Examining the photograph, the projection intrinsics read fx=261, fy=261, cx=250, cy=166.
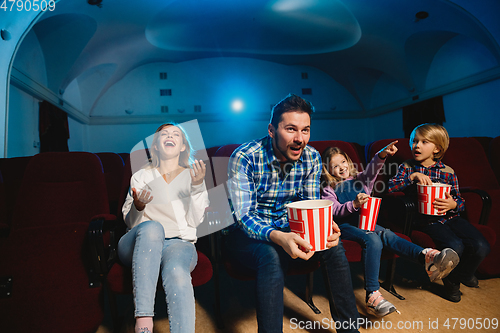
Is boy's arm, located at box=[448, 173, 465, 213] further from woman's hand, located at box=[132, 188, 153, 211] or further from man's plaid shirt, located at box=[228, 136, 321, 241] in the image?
woman's hand, located at box=[132, 188, 153, 211]

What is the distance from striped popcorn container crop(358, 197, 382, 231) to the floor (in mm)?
517

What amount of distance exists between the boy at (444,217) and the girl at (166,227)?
1285mm

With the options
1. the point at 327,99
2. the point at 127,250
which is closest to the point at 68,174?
the point at 127,250

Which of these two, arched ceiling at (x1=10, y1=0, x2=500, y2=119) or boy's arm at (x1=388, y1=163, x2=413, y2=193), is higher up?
arched ceiling at (x1=10, y1=0, x2=500, y2=119)

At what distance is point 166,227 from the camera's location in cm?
128

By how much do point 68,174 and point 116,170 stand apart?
1.01m

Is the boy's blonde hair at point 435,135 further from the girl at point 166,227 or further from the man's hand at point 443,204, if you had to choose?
the girl at point 166,227

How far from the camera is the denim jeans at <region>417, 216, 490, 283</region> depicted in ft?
4.69

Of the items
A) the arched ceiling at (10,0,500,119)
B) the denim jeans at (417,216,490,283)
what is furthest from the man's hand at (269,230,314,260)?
the arched ceiling at (10,0,500,119)

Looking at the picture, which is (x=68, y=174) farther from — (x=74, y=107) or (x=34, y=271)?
(x=74, y=107)

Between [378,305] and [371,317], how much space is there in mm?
217

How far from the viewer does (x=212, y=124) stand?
9.52 m

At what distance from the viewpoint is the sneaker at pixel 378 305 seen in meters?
1.21

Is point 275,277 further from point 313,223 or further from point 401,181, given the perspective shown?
point 401,181
